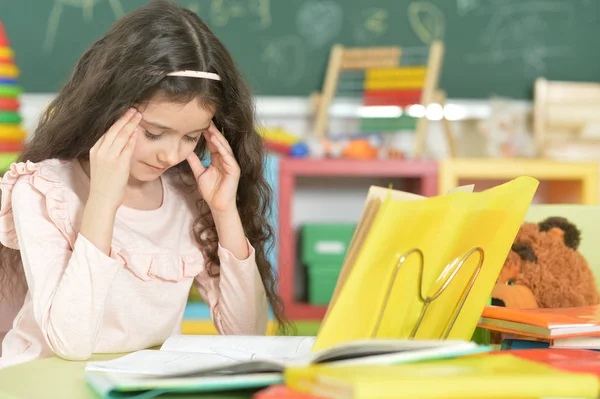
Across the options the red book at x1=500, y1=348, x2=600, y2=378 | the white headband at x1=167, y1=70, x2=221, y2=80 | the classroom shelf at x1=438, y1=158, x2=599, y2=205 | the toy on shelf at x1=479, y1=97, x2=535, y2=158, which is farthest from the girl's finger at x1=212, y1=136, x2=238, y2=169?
the toy on shelf at x1=479, y1=97, x2=535, y2=158

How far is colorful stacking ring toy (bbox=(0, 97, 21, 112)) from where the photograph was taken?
230 centimetres

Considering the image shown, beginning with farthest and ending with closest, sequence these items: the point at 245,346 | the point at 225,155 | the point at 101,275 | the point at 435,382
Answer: the point at 225,155, the point at 101,275, the point at 245,346, the point at 435,382

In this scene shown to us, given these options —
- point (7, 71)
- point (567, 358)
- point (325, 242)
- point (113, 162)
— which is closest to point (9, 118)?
point (7, 71)

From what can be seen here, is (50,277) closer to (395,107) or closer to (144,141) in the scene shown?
(144,141)

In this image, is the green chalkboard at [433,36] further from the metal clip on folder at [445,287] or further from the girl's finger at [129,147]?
the metal clip on folder at [445,287]

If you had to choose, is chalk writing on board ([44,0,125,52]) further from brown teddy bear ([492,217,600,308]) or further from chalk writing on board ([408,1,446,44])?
brown teddy bear ([492,217,600,308])

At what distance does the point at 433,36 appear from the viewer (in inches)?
111

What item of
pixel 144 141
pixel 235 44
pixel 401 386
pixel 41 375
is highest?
pixel 235 44

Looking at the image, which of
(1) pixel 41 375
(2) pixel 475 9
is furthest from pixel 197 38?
(2) pixel 475 9

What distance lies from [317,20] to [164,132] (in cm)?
178

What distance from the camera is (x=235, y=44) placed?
9.12 ft

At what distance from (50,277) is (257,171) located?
17.1 inches

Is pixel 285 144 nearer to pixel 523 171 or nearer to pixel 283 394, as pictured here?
pixel 523 171

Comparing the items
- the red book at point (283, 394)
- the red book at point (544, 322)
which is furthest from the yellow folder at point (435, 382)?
the red book at point (544, 322)
